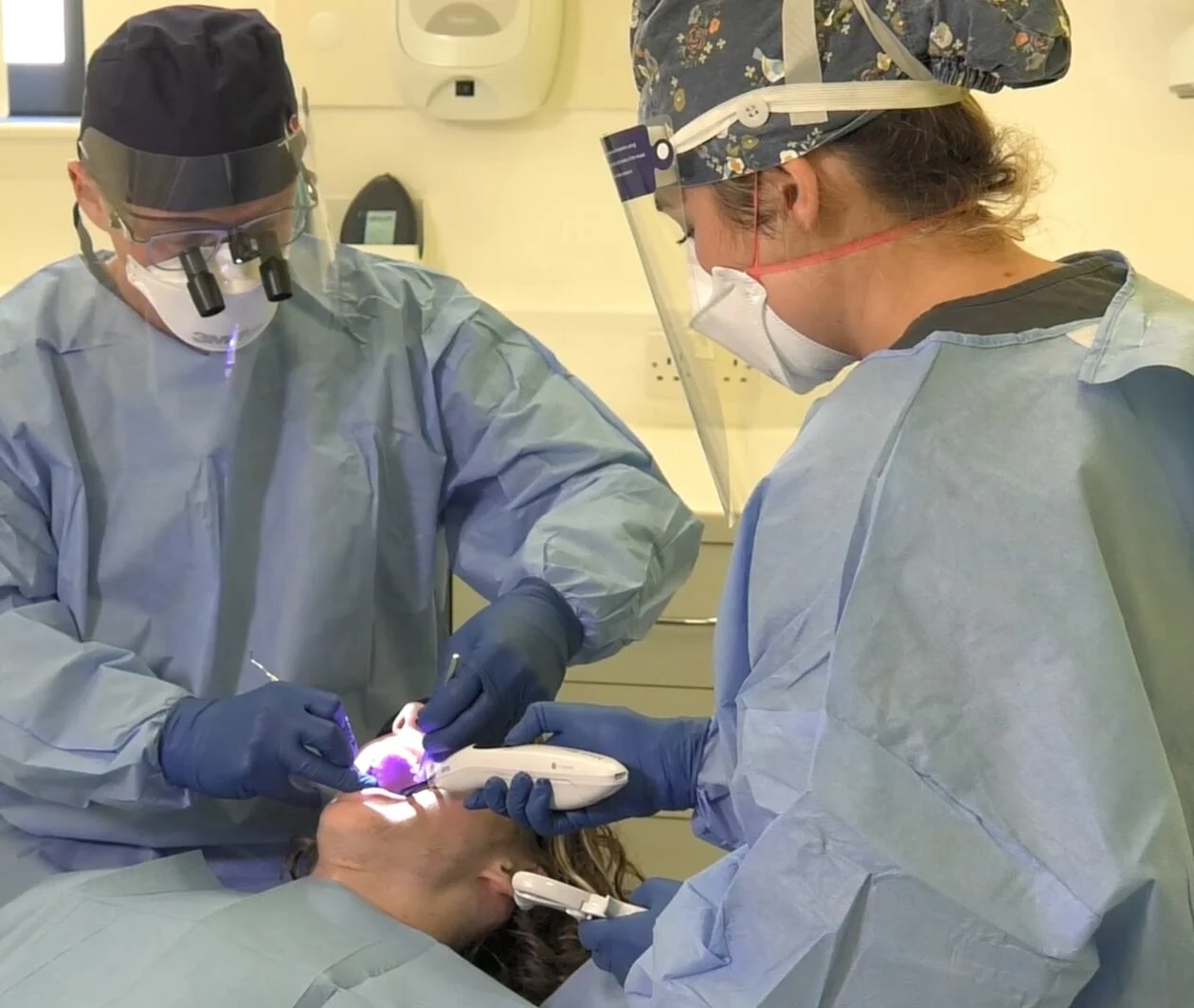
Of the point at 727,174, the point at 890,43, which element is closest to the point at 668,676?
the point at 727,174

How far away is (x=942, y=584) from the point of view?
2.85ft

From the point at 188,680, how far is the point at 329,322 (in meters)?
0.46

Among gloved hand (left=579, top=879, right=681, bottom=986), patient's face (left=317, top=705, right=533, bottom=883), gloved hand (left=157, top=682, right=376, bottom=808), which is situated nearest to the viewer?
gloved hand (left=579, top=879, right=681, bottom=986)

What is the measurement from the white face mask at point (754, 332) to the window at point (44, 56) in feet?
6.30

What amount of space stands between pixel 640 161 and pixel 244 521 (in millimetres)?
680

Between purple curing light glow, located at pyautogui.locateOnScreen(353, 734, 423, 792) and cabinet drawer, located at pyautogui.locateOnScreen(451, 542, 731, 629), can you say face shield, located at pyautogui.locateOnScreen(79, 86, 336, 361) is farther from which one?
cabinet drawer, located at pyautogui.locateOnScreen(451, 542, 731, 629)

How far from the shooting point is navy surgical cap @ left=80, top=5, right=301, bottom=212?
1.36 m

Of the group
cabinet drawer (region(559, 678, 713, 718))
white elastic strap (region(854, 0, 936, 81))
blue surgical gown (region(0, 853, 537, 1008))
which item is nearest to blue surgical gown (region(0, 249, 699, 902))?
blue surgical gown (region(0, 853, 537, 1008))

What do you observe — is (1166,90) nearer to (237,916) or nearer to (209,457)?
(209,457)

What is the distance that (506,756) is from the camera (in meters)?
1.34

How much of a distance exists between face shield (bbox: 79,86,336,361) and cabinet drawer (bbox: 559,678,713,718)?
3.15ft

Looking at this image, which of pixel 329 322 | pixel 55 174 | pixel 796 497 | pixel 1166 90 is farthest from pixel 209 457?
pixel 1166 90

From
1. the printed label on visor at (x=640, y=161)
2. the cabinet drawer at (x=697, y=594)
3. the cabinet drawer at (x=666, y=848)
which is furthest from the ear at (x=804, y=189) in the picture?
the cabinet drawer at (x=666, y=848)

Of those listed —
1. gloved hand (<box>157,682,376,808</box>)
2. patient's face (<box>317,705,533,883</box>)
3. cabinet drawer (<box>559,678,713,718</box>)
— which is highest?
gloved hand (<box>157,682,376,808</box>)
